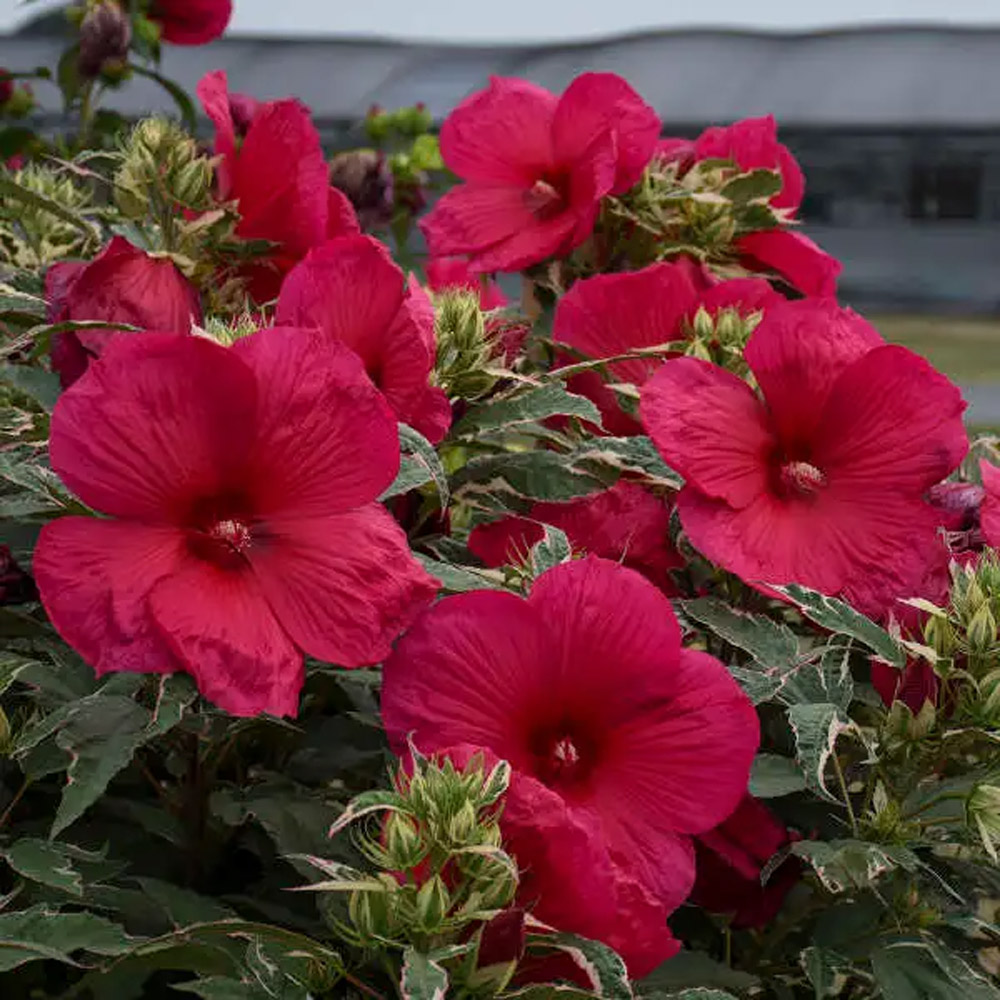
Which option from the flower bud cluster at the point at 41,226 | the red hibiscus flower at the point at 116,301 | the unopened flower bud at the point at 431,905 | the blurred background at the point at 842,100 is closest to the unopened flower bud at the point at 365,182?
the flower bud cluster at the point at 41,226

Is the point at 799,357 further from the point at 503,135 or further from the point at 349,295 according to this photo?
the point at 503,135

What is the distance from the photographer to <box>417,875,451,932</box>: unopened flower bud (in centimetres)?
53

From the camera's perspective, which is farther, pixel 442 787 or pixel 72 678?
pixel 72 678

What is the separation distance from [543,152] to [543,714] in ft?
1.68

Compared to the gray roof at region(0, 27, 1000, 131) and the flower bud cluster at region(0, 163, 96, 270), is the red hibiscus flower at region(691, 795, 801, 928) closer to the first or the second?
the flower bud cluster at region(0, 163, 96, 270)

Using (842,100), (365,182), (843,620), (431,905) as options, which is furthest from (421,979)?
(842,100)

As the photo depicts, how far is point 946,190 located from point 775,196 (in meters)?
7.94

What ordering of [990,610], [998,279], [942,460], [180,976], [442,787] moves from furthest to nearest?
[998,279]
[180,976]
[942,460]
[990,610]
[442,787]

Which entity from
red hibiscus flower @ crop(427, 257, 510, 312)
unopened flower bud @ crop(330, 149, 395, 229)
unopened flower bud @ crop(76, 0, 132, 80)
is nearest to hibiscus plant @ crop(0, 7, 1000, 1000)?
red hibiscus flower @ crop(427, 257, 510, 312)

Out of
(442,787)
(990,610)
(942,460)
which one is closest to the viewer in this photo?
(442,787)

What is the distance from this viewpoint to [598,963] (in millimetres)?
573

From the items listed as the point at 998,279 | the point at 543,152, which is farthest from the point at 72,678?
the point at 998,279

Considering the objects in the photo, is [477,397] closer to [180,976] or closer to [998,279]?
[180,976]

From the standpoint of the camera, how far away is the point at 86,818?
880 millimetres
